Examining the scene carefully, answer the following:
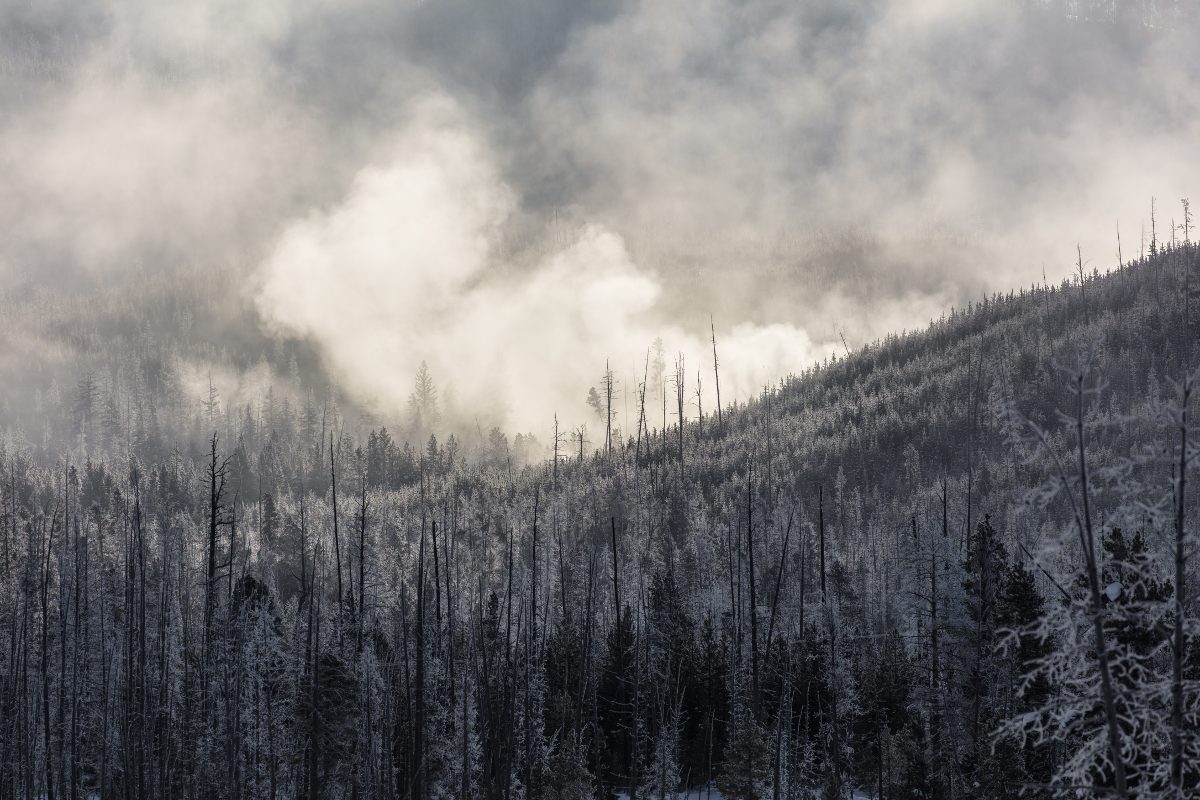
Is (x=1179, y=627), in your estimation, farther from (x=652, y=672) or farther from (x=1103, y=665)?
(x=652, y=672)

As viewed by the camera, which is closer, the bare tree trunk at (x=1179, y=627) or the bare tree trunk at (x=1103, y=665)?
the bare tree trunk at (x=1103, y=665)

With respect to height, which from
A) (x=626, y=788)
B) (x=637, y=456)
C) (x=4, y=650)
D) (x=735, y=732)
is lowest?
(x=626, y=788)

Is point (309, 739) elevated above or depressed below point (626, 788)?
above

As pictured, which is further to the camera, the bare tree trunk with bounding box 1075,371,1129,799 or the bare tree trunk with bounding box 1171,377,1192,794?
the bare tree trunk with bounding box 1171,377,1192,794

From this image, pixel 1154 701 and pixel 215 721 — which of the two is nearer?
pixel 1154 701

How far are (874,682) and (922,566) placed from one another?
1116 cm

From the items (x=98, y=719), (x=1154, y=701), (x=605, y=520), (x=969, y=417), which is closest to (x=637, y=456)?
(x=605, y=520)

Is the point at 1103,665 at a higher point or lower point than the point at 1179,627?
lower

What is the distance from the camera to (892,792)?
152ft

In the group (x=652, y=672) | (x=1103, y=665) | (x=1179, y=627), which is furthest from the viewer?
(x=652, y=672)

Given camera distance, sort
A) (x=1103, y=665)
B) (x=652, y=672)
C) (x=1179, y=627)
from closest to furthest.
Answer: (x=1103, y=665)
(x=1179, y=627)
(x=652, y=672)

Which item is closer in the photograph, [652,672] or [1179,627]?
[1179,627]

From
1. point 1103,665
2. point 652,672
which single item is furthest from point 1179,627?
→ point 652,672

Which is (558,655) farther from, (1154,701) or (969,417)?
(969,417)
